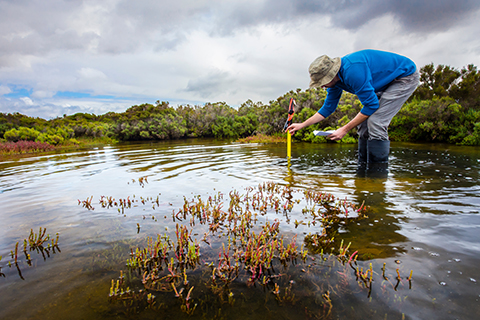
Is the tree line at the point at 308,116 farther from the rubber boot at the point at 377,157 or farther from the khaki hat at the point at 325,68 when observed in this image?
the khaki hat at the point at 325,68

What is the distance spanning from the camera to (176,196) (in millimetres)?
5754

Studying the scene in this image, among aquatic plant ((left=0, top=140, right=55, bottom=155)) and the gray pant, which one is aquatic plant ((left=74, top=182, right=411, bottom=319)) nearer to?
the gray pant

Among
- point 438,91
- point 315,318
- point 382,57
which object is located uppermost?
point 438,91

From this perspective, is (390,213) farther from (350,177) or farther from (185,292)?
(185,292)

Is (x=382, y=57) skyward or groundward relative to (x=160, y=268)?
skyward

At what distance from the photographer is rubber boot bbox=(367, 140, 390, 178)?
7.09 m

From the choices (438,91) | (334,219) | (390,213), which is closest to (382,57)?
(390,213)

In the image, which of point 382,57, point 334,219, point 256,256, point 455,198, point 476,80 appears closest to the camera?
point 256,256

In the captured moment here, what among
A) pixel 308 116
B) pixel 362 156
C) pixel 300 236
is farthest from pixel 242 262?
pixel 308 116

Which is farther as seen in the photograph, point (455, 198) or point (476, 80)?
point (476, 80)

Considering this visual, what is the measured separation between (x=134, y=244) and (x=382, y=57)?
628 cm

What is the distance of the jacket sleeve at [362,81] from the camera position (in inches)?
203

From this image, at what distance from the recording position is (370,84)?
532 centimetres

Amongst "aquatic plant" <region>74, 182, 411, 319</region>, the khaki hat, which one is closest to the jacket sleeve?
the khaki hat
